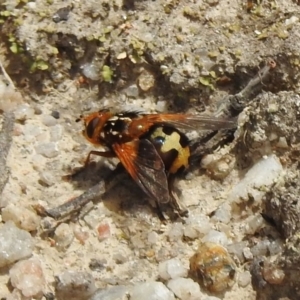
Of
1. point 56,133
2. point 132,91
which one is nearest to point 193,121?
point 132,91

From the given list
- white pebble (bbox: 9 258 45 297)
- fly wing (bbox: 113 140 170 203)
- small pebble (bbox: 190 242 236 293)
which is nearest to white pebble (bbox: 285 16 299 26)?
fly wing (bbox: 113 140 170 203)

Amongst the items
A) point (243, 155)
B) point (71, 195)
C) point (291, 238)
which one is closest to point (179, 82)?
point (243, 155)

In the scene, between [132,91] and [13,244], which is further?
[132,91]

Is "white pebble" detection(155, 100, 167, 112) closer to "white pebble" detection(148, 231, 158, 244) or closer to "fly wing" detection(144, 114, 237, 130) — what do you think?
"fly wing" detection(144, 114, 237, 130)

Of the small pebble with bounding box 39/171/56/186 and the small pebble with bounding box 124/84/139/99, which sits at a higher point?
the small pebble with bounding box 124/84/139/99

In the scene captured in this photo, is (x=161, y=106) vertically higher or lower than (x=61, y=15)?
lower

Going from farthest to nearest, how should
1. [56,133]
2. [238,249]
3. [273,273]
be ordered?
1. [56,133]
2. [238,249]
3. [273,273]

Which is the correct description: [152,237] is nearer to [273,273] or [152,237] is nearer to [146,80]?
[273,273]
